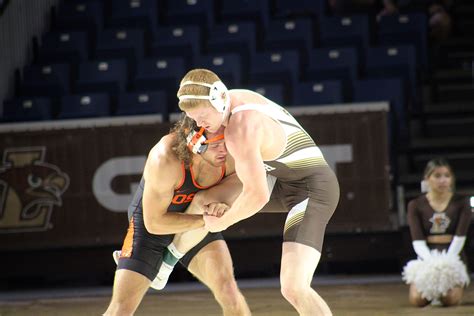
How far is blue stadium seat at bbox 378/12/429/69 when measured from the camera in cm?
1009

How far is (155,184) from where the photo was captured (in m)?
4.40

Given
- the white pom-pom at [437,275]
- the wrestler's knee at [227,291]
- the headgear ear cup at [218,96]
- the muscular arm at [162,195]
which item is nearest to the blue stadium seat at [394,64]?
the white pom-pom at [437,275]

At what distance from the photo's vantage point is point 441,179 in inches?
278

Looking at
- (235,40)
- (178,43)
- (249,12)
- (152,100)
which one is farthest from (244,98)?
(249,12)

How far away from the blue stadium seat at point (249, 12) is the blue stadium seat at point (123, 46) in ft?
3.50

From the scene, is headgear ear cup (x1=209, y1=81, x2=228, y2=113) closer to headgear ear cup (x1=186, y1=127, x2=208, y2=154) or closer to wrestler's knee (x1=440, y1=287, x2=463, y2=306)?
headgear ear cup (x1=186, y1=127, x2=208, y2=154)

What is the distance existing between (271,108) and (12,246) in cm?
508

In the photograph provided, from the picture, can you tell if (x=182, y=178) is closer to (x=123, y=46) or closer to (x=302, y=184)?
(x=302, y=184)

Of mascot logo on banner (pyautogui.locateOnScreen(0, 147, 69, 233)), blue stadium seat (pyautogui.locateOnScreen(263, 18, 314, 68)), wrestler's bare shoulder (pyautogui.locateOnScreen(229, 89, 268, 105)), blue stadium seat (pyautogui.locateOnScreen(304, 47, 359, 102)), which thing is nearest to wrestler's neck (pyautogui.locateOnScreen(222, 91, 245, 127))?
wrestler's bare shoulder (pyautogui.locateOnScreen(229, 89, 268, 105))

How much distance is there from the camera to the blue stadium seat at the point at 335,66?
9492mm

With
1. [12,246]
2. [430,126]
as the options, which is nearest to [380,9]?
[430,126]

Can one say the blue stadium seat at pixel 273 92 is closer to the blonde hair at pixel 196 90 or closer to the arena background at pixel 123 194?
the arena background at pixel 123 194

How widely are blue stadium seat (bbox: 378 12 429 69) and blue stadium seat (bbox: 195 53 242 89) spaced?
1.66m

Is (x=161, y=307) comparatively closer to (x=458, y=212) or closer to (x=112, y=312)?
(x=458, y=212)
